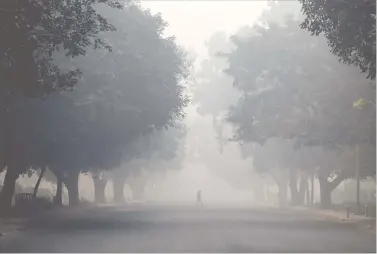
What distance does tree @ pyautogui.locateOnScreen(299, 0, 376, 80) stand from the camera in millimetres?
19234

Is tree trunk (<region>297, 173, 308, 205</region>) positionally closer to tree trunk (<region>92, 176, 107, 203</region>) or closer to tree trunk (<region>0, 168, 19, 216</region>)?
tree trunk (<region>92, 176, 107, 203</region>)

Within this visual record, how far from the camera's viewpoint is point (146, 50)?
125 feet

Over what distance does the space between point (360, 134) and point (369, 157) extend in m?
10.0

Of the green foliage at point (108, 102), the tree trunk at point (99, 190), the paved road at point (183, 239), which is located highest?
the green foliage at point (108, 102)

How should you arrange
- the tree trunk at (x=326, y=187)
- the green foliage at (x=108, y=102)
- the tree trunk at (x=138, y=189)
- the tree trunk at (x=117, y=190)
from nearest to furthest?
1. the green foliage at (x=108, y=102)
2. the tree trunk at (x=326, y=187)
3. the tree trunk at (x=117, y=190)
4. the tree trunk at (x=138, y=189)

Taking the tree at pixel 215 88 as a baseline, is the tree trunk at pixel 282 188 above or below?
below

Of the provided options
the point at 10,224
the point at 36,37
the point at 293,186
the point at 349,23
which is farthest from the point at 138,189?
the point at 349,23

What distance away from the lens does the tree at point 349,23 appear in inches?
757

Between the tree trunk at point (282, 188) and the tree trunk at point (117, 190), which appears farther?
the tree trunk at point (282, 188)

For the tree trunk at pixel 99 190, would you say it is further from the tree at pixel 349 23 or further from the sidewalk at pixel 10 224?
the tree at pixel 349 23

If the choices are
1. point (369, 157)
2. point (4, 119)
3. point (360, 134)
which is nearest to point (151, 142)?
point (369, 157)

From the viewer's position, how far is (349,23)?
64.1ft

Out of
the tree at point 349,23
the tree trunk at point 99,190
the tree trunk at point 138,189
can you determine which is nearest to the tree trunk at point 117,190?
the tree trunk at point 99,190

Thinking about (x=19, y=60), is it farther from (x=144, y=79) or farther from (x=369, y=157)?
(x=369, y=157)
